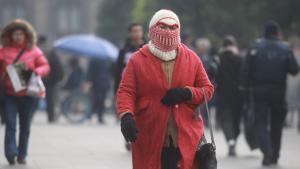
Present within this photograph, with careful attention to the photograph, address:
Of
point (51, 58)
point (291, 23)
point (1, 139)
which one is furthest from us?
point (291, 23)

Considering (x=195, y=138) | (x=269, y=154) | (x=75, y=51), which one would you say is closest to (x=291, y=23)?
(x=75, y=51)

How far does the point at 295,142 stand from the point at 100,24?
5216cm

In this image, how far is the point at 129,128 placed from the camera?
7840 mm

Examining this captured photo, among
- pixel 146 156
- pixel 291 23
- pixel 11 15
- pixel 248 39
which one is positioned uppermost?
pixel 146 156

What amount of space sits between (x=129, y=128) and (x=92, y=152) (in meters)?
7.58

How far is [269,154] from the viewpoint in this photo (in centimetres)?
1394

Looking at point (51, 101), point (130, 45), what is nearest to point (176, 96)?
point (130, 45)

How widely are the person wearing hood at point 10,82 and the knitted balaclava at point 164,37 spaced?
16.5 feet

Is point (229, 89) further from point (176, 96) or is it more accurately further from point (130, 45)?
point (176, 96)

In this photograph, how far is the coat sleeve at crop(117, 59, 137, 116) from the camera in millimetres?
7965

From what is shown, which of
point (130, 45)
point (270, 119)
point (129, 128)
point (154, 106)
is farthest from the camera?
point (130, 45)

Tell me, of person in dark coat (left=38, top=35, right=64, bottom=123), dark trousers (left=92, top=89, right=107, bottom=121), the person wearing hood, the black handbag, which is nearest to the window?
dark trousers (left=92, top=89, right=107, bottom=121)

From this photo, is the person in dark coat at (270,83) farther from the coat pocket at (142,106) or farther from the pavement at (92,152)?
the coat pocket at (142,106)

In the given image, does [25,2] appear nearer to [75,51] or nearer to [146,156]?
[75,51]
